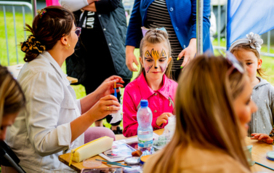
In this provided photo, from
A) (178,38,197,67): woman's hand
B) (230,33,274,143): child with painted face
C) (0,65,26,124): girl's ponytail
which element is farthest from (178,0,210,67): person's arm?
(0,65,26,124): girl's ponytail

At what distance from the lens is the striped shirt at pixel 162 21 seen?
2.55 meters

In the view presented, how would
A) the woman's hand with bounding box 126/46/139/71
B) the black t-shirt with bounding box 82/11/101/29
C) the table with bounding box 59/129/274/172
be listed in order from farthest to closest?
the black t-shirt with bounding box 82/11/101/29, the woman's hand with bounding box 126/46/139/71, the table with bounding box 59/129/274/172

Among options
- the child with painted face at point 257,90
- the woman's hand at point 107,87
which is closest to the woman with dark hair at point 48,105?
the woman's hand at point 107,87

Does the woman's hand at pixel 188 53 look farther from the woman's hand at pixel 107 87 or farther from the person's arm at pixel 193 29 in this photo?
the woman's hand at pixel 107 87

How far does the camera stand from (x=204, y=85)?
0.95m

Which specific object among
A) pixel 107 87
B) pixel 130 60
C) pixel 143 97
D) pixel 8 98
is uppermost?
pixel 8 98

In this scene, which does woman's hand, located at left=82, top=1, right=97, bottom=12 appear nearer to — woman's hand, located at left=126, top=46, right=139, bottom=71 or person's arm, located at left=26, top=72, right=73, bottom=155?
woman's hand, located at left=126, top=46, right=139, bottom=71

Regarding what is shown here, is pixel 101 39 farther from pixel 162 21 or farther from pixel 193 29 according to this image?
pixel 193 29

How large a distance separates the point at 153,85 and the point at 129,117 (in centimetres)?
36

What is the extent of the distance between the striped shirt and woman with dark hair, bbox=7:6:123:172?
0.85 m

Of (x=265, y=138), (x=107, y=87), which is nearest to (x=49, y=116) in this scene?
(x=107, y=87)

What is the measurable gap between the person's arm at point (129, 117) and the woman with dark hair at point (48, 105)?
453 mm

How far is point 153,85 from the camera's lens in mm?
2434

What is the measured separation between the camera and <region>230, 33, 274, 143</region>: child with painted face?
219 centimetres
